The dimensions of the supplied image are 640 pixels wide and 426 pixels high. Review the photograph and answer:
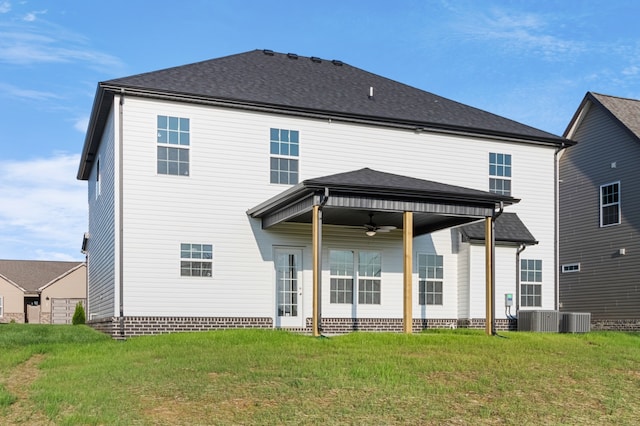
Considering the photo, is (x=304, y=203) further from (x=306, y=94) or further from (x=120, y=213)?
(x=306, y=94)

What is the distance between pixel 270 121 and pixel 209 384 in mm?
10047

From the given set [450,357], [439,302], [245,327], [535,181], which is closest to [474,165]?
[535,181]

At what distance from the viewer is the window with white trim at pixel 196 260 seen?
1811 cm

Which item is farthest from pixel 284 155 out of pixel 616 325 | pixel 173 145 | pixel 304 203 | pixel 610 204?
pixel 616 325

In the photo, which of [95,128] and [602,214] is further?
[602,214]

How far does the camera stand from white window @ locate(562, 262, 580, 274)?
92.4 feet

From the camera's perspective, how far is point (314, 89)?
69.4 feet

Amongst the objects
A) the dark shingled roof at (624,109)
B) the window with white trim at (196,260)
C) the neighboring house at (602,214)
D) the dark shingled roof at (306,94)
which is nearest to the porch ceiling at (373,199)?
the window with white trim at (196,260)

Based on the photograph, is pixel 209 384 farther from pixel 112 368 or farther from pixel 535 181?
pixel 535 181

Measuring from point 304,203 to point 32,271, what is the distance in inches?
1544

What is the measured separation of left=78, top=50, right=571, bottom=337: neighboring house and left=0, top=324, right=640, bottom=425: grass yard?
2390mm

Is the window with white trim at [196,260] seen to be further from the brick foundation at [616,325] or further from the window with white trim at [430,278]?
the brick foundation at [616,325]

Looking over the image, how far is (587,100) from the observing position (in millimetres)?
27812

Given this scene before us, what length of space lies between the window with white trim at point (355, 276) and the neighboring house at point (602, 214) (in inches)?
415
